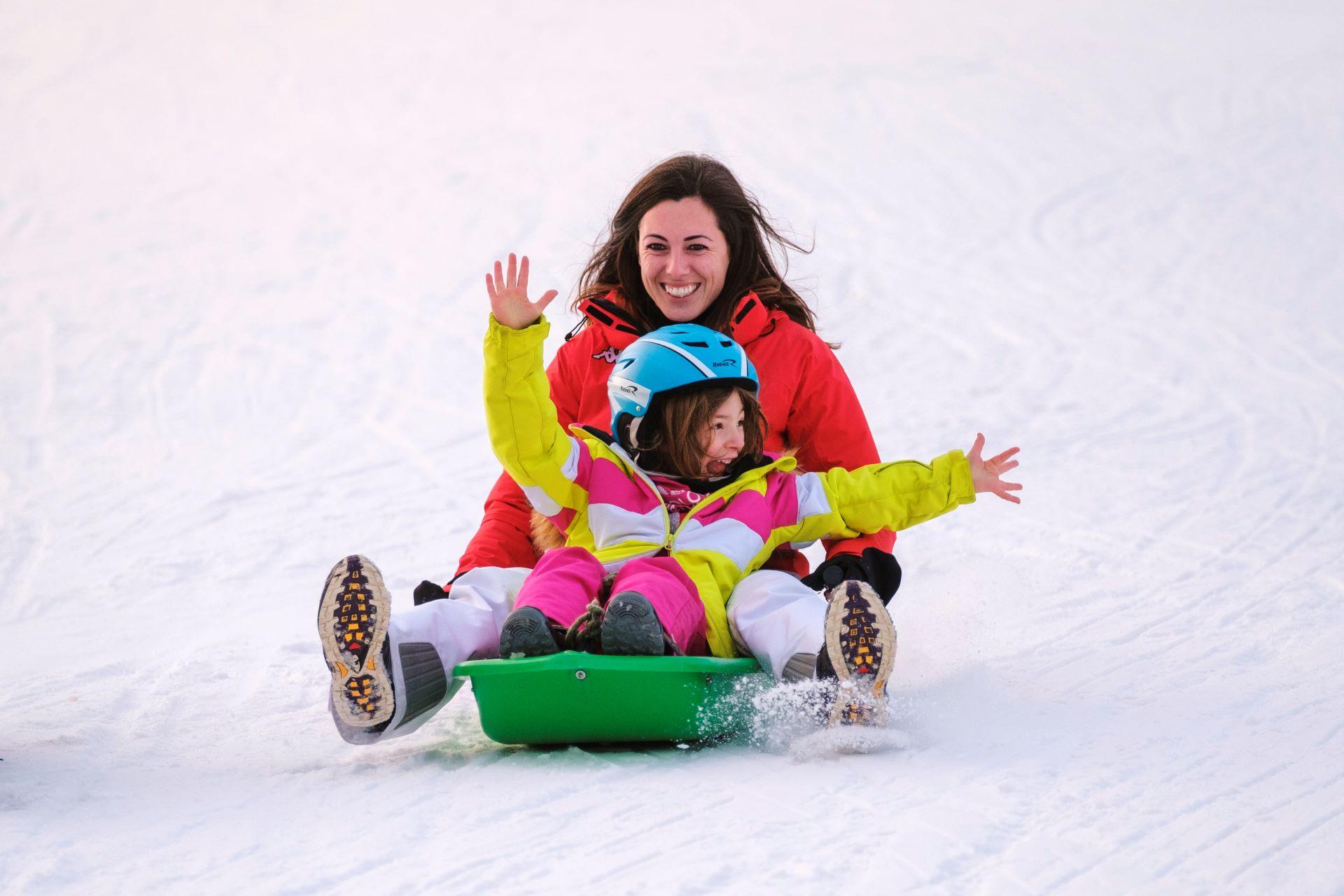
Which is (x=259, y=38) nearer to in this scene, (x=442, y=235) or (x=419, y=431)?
(x=442, y=235)

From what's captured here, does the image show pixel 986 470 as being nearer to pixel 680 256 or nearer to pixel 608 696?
pixel 680 256

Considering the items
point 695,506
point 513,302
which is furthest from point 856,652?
point 513,302

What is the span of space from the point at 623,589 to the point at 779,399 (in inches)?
38.2

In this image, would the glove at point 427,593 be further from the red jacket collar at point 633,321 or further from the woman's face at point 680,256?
the woman's face at point 680,256

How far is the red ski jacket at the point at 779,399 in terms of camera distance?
3424mm

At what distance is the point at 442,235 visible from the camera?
10.2 m

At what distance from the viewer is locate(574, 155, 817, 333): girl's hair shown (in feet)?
11.6

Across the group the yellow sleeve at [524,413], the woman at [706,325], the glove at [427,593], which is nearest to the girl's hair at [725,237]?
the woman at [706,325]

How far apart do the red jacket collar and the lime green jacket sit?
17.4 inches

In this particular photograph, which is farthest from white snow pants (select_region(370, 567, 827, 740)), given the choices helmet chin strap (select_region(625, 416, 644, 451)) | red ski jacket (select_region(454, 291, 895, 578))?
red ski jacket (select_region(454, 291, 895, 578))

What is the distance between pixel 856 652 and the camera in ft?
8.20

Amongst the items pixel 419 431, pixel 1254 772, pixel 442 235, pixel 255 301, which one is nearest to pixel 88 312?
pixel 255 301

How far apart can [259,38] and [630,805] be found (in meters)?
14.3

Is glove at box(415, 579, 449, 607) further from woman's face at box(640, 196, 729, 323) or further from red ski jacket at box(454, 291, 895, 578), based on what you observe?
woman's face at box(640, 196, 729, 323)
